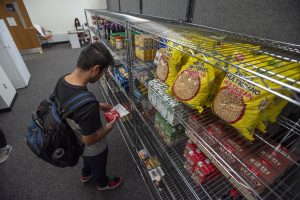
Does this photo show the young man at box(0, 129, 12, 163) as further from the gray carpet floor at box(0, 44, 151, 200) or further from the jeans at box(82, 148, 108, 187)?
the jeans at box(82, 148, 108, 187)

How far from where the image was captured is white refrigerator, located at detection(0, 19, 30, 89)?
291 centimetres

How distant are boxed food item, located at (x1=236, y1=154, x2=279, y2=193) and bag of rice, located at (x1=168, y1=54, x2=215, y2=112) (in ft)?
1.01

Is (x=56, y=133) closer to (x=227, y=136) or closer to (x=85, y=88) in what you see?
(x=85, y=88)

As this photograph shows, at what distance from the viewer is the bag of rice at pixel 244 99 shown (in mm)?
559

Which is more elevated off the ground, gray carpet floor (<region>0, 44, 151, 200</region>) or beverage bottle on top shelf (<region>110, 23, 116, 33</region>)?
beverage bottle on top shelf (<region>110, 23, 116, 33</region>)

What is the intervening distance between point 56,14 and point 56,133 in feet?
23.4

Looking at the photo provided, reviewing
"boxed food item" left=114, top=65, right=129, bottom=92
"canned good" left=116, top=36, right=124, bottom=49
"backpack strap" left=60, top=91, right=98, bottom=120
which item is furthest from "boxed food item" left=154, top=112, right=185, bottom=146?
"canned good" left=116, top=36, right=124, bottom=49

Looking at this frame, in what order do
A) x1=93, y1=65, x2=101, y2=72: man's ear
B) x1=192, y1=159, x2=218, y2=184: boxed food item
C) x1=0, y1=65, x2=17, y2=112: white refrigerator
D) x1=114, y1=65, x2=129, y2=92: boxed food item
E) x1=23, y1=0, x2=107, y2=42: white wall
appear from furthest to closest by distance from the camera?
x1=23, y1=0, x2=107, y2=42: white wall → x1=0, y1=65, x2=17, y2=112: white refrigerator → x1=114, y1=65, x2=129, y2=92: boxed food item → x1=93, y1=65, x2=101, y2=72: man's ear → x1=192, y1=159, x2=218, y2=184: boxed food item

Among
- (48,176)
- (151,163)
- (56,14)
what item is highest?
(56,14)

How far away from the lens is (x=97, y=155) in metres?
1.25

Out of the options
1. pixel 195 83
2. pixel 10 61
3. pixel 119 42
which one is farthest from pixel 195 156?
pixel 10 61

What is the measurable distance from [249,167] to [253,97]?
32 centimetres

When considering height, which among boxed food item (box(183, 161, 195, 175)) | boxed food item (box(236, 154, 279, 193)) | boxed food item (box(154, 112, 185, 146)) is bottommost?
boxed food item (box(183, 161, 195, 175))

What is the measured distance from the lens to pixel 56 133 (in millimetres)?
1006
